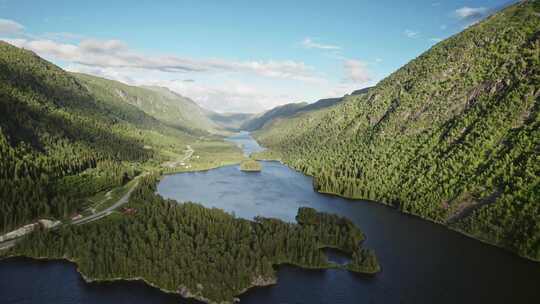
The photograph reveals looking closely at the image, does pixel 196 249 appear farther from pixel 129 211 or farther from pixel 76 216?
pixel 76 216

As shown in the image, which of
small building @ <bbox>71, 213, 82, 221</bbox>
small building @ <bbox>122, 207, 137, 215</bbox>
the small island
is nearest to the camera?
the small island

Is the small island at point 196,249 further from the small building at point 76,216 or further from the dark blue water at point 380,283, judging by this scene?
the small building at point 76,216

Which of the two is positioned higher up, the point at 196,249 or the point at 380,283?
the point at 196,249

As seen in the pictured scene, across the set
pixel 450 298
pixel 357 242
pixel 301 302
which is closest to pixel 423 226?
pixel 357 242

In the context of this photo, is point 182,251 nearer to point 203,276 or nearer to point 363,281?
point 203,276

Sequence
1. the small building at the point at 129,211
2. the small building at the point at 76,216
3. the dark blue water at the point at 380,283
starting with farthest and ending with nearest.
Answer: the small building at the point at 129,211, the small building at the point at 76,216, the dark blue water at the point at 380,283

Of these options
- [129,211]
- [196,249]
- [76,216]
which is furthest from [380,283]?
[76,216]

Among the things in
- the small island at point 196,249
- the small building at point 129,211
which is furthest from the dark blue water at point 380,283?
the small building at point 129,211

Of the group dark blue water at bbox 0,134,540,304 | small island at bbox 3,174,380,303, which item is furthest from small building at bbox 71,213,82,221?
dark blue water at bbox 0,134,540,304

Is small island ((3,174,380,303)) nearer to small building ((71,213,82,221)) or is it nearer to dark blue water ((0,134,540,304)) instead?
dark blue water ((0,134,540,304))

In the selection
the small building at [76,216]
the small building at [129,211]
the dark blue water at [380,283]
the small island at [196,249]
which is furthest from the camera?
the small building at [129,211]

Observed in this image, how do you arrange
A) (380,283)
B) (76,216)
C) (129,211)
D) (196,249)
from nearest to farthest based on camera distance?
(380,283) < (196,249) < (76,216) < (129,211)
